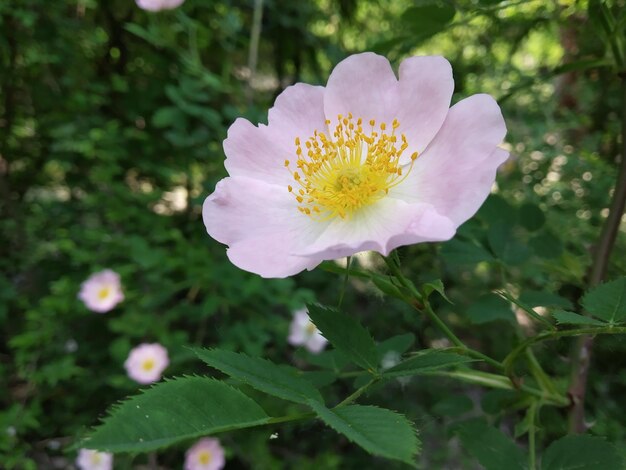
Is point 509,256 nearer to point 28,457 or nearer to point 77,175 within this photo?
point 28,457

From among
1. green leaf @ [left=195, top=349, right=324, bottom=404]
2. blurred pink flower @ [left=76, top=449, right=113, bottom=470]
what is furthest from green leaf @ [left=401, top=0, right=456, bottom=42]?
blurred pink flower @ [left=76, top=449, right=113, bottom=470]

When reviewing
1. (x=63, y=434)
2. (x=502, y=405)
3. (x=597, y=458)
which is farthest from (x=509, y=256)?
(x=63, y=434)

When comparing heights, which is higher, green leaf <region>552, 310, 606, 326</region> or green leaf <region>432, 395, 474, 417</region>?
green leaf <region>552, 310, 606, 326</region>

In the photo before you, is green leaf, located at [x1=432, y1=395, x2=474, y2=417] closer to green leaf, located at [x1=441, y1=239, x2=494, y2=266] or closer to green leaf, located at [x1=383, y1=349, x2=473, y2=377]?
green leaf, located at [x1=441, y1=239, x2=494, y2=266]

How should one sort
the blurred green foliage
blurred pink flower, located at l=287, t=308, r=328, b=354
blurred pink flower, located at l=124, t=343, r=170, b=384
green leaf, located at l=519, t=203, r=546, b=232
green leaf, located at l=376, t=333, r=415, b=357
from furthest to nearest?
blurred pink flower, located at l=287, t=308, r=328, b=354
blurred pink flower, located at l=124, t=343, r=170, b=384
the blurred green foliage
green leaf, located at l=519, t=203, r=546, b=232
green leaf, located at l=376, t=333, r=415, b=357

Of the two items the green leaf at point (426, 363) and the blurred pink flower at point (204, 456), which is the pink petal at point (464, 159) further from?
the blurred pink flower at point (204, 456)

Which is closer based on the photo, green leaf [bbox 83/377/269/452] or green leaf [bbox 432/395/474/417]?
green leaf [bbox 83/377/269/452]

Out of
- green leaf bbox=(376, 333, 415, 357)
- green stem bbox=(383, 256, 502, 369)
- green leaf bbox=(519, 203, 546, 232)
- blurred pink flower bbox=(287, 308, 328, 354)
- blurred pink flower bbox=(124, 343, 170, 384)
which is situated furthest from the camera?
blurred pink flower bbox=(287, 308, 328, 354)

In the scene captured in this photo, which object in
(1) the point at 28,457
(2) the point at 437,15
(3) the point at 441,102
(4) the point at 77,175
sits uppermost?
(4) the point at 77,175
